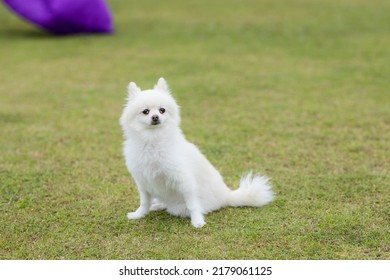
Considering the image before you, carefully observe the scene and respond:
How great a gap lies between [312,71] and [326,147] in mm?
3483

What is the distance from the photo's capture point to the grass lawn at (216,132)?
400 cm

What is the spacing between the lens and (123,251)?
12.6ft

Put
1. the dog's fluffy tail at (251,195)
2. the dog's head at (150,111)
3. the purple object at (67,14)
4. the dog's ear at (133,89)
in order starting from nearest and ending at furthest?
the dog's head at (150,111), the dog's ear at (133,89), the dog's fluffy tail at (251,195), the purple object at (67,14)

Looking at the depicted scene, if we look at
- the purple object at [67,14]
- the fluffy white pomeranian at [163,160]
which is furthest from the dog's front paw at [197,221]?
the purple object at [67,14]

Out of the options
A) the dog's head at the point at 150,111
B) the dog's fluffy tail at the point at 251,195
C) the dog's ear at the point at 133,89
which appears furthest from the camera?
the dog's fluffy tail at the point at 251,195

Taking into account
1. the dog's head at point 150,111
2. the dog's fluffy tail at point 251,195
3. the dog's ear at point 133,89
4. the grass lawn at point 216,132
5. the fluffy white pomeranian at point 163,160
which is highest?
the dog's ear at point 133,89

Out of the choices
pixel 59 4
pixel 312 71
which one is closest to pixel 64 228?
pixel 312 71

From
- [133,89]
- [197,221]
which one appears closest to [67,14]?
[133,89]

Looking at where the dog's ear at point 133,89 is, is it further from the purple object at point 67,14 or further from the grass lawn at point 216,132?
the purple object at point 67,14

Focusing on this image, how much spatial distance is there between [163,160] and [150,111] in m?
0.35

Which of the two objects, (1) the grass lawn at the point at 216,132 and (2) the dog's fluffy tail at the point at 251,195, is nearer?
(1) the grass lawn at the point at 216,132

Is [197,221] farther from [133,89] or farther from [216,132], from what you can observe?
[216,132]

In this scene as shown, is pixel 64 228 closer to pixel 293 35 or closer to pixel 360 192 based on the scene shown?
pixel 360 192

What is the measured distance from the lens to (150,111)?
157 inches
